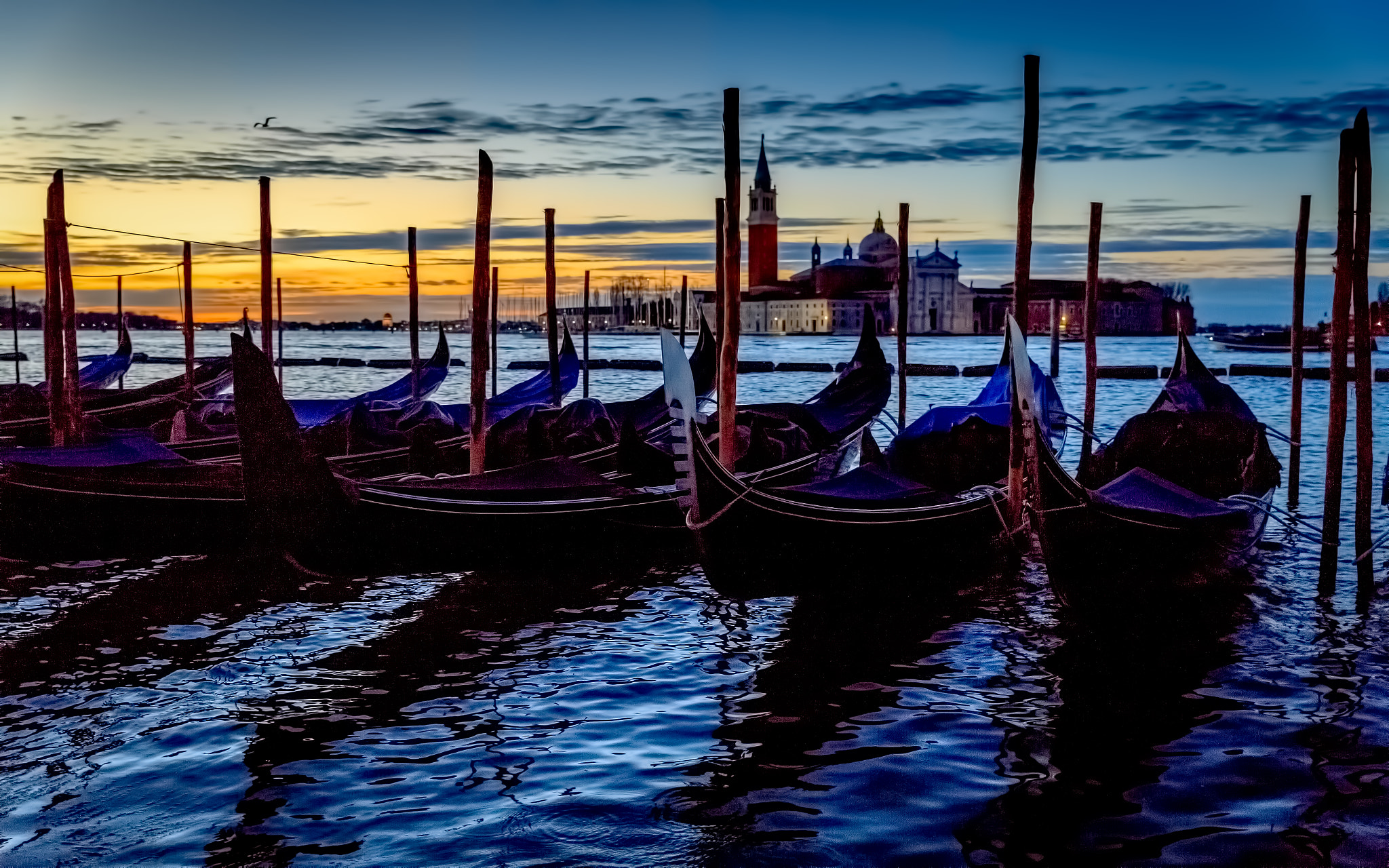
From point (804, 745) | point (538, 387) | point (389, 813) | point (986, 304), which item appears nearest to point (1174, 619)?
point (804, 745)

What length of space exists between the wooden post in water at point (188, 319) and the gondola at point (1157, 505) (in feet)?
36.4

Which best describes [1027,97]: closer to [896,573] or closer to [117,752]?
[896,573]

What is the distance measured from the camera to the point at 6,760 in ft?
15.7

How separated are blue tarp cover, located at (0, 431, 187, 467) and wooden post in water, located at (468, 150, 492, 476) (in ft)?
6.72

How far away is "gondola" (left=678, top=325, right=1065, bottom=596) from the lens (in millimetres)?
6551

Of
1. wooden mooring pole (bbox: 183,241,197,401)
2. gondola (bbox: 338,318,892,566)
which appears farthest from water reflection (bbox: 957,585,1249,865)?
wooden mooring pole (bbox: 183,241,197,401)

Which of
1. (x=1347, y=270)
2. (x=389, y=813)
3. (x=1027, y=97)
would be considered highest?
(x=1027, y=97)

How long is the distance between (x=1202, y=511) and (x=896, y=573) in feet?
6.04

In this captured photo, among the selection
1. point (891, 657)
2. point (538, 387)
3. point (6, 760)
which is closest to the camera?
point (6, 760)

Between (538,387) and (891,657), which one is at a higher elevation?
(538,387)

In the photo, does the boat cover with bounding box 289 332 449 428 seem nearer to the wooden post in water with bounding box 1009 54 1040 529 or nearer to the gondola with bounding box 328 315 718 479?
the gondola with bounding box 328 315 718 479

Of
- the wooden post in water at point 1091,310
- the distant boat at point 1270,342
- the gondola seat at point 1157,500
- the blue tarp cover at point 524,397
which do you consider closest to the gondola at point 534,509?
the gondola seat at point 1157,500

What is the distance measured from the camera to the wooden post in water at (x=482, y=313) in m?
9.36

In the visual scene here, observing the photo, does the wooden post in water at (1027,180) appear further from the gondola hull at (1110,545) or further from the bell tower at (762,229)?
the bell tower at (762,229)
